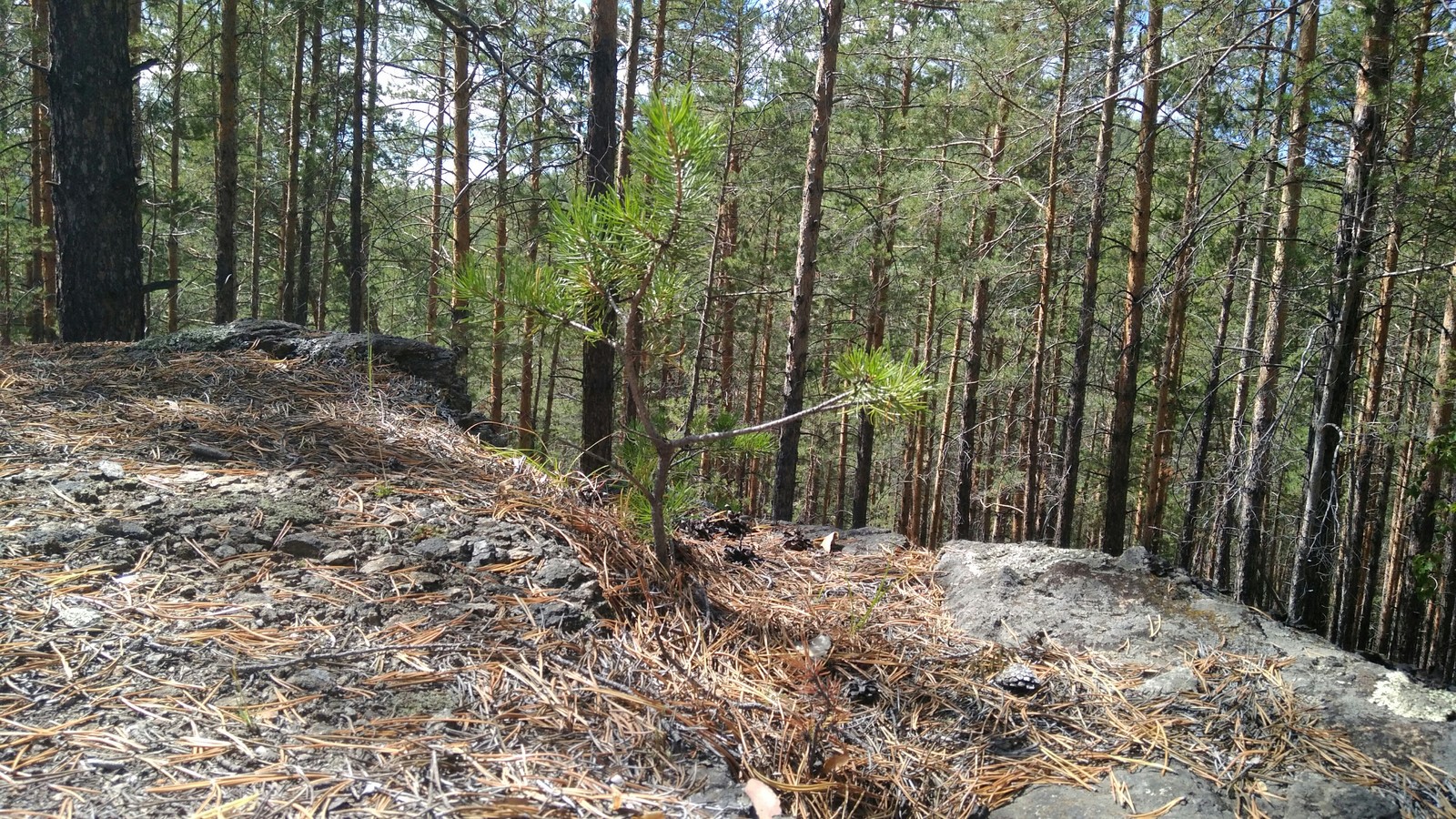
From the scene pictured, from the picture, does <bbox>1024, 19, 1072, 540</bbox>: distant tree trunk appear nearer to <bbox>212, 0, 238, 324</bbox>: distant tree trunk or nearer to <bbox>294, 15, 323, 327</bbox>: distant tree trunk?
<bbox>212, 0, 238, 324</bbox>: distant tree trunk

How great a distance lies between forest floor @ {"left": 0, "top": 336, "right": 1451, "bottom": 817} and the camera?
143 cm

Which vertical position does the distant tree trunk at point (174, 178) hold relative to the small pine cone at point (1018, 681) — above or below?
above

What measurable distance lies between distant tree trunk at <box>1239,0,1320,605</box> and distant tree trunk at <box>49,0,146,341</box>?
7098mm

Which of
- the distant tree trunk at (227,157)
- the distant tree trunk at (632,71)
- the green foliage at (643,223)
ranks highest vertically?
the distant tree trunk at (632,71)

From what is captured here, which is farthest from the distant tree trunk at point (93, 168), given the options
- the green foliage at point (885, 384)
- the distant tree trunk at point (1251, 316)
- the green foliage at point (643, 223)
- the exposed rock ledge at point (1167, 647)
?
the distant tree trunk at point (1251, 316)

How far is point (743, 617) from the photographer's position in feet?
7.85

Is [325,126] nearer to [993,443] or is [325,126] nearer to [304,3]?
[304,3]

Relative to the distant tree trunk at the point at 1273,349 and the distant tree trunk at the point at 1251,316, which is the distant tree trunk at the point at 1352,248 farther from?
the distant tree trunk at the point at 1251,316

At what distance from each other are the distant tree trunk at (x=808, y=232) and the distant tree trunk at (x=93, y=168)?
558cm

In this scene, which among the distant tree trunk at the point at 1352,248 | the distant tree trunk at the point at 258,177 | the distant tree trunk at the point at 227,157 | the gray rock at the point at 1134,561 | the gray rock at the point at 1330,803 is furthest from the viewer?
the distant tree trunk at the point at 258,177

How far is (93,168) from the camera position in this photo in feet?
13.9

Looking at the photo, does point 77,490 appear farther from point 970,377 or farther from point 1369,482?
point 1369,482

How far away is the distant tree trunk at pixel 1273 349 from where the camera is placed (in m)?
5.66

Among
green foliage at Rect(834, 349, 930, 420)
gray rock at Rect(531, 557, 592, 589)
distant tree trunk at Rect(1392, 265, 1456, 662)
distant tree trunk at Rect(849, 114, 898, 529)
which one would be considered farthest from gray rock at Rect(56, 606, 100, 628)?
distant tree trunk at Rect(849, 114, 898, 529)
